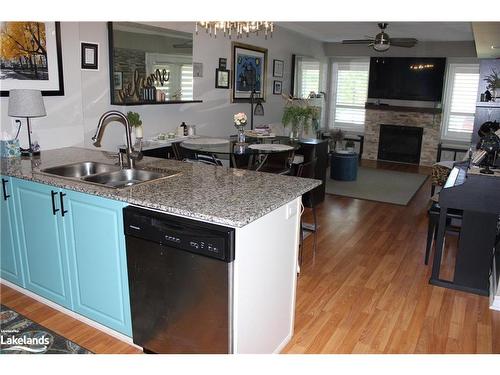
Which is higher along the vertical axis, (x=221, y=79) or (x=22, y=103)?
(x=221, y=79)

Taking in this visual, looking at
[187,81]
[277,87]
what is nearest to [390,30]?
[277,87]

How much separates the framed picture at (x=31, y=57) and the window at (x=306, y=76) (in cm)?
485

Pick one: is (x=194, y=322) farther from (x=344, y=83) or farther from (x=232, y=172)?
(x=344, y=83)

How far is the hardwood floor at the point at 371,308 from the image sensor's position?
2.46 metres

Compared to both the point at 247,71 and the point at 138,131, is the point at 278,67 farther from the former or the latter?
the point at 138,131

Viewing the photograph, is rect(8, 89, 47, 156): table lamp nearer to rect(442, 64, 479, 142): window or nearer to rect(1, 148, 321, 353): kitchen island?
rect(1, 148, 321, 353): kitchen island

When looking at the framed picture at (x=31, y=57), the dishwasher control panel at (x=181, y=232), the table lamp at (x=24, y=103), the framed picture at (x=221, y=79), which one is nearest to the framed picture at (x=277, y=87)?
the framed picture at (x=221, y=79)

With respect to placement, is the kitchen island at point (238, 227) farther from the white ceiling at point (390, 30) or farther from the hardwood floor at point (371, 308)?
the white ceiling at point (390, 30)

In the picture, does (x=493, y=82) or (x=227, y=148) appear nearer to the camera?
(x=227, y=148)

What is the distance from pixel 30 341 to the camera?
4.87 feet

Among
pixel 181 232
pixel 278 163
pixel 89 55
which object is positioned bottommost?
pixel 278 163

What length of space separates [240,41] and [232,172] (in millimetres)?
3721

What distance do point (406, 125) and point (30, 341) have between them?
27.2 feet
